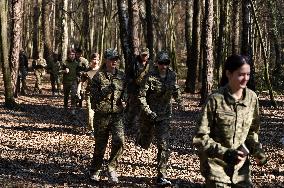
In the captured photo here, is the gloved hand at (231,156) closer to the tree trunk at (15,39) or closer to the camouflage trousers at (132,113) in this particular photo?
the camouflage trousers at (132,113)

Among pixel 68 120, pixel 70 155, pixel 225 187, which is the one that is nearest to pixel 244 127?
pixel 225 187

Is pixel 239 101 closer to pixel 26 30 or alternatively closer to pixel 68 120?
pixel 68 120

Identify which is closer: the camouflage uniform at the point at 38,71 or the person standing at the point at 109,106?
the person standing at the point at 109,106

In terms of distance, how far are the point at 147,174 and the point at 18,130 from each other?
602 centimetres

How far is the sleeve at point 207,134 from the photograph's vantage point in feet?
14.8

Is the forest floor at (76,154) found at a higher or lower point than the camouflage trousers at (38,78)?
lower

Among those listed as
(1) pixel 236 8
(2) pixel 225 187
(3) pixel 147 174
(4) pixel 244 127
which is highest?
(1) pixel 236 8

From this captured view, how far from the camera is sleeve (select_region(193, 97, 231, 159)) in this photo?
14.8 feet

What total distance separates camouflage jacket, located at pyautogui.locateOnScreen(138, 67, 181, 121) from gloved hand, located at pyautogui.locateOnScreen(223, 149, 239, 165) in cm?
398

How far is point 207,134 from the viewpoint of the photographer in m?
4.59

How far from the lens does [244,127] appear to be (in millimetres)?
4699

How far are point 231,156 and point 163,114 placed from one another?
4.05 metres

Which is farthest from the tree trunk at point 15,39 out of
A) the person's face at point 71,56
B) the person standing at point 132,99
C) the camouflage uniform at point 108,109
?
the camouflage uniform at point 108,109

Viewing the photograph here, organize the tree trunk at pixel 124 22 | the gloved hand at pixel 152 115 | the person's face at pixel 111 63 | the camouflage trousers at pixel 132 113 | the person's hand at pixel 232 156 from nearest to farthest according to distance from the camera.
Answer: the person's hand at pixel 232 156, the gloved hand at pixel 152 115, the person's face at pixel 111 63, the camouflage trousers at pixel 132 113, the tree trunk at pixel 124 22
